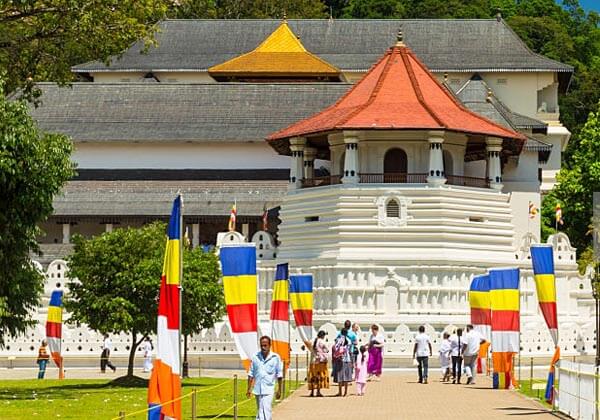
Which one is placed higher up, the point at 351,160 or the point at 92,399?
the point at 351,160

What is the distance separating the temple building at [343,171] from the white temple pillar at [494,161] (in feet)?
0.24

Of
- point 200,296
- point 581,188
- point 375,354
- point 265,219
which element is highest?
point 581,188

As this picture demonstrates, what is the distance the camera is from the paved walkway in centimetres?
2875

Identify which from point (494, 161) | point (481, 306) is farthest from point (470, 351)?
point (494, 161)

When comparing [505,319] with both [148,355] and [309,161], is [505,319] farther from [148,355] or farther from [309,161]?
[309,161]

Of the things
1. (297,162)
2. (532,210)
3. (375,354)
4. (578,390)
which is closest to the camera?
(578,390)

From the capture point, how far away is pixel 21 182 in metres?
32.3

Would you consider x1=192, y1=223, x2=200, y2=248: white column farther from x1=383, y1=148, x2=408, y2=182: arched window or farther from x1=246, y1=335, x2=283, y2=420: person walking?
x1=246, y1=335, x2=283, y2=420: person walking

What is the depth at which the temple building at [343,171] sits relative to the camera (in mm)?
55938

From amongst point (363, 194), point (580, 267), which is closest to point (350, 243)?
point (363, 194)

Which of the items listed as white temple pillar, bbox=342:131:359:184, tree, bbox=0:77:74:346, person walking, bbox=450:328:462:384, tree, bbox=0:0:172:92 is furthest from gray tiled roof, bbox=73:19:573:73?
tree, bbox=0:77:74:346

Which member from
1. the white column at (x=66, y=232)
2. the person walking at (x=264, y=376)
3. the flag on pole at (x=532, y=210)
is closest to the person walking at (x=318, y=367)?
the person walking at (x=264, y=376)

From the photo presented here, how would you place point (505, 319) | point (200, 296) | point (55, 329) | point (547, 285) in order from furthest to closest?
point (55, 329)
point (200, 296)
point (505, 319)
point (547, 285)

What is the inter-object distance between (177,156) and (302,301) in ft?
114
